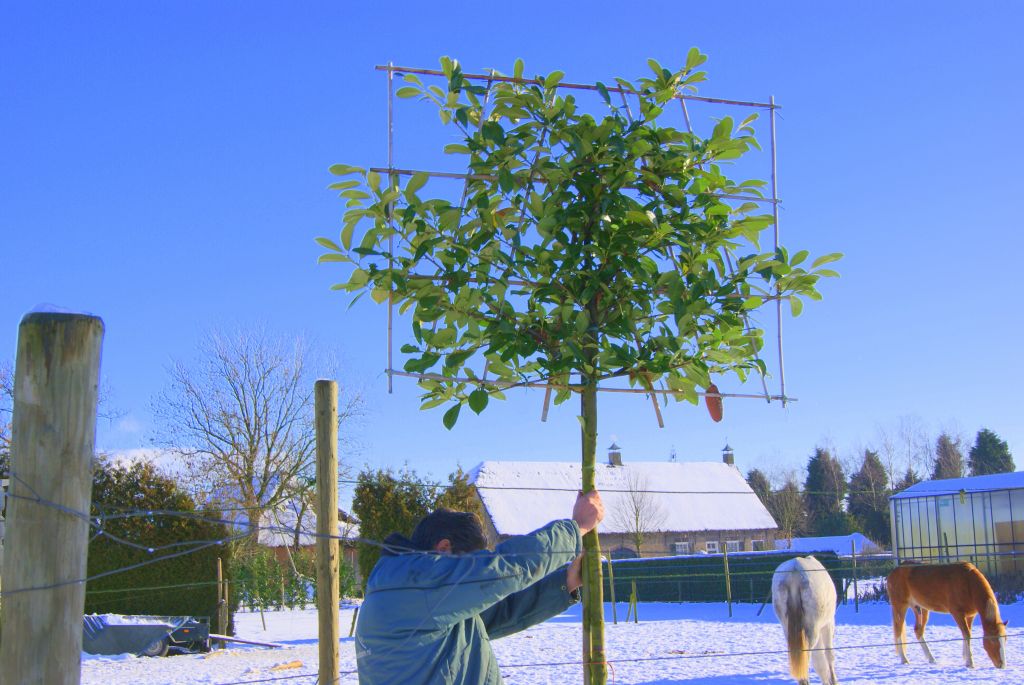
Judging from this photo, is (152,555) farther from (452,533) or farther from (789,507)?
(789,507)

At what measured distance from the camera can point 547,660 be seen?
1130cm

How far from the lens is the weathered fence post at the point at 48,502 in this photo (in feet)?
6.56

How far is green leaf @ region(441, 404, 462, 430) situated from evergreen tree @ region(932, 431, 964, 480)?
50275 mm

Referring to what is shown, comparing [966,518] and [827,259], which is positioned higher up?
[827,259]

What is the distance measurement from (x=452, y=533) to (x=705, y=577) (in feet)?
68.9

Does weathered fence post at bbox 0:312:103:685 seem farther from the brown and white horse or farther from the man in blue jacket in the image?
the brown and white horse

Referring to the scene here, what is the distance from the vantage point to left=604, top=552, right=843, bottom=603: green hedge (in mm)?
20797

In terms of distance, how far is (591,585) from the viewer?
278cm

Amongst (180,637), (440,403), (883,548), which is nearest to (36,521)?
(440,403)

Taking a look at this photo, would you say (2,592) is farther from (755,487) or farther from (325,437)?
(755,487)

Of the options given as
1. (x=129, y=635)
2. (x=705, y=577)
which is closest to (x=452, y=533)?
(x=129, y=635)

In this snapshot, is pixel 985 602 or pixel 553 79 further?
pixel 985 602

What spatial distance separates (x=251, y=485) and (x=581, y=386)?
2434 centimetres

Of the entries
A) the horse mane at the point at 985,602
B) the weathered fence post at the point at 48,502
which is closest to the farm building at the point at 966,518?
the horse mane at the point at 985,602
